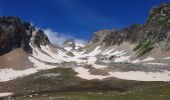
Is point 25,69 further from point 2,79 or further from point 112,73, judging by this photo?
point 112,73

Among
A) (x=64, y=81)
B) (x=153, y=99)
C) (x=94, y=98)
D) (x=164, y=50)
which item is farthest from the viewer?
(x=164, y=50)

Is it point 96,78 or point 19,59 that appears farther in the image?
point 19,59

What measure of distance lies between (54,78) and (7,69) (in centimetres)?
5617

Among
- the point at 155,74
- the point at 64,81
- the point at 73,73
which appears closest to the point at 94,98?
the point at 64,81

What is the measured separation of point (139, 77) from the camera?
120m

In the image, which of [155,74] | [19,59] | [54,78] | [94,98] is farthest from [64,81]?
[19,59]

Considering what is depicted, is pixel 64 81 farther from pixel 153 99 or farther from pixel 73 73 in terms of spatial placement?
pixel 153 99

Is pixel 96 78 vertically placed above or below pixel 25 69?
below

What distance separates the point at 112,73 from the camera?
440ft

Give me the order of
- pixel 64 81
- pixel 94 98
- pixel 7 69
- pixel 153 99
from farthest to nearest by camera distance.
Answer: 1. pixel 7 69
2. pixel 64 81
3. pixel 94 98
4. pixel 153 99

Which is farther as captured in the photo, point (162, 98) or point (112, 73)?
point (112, 73)

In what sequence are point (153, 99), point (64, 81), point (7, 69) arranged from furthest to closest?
→ point (7, 69) < point (64, 81) < point (153, 99)

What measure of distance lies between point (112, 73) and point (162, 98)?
270 ft

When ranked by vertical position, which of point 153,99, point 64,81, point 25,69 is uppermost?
point 25,69
